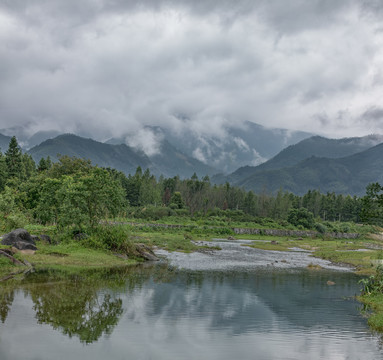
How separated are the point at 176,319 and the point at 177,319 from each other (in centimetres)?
6

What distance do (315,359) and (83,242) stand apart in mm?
31360

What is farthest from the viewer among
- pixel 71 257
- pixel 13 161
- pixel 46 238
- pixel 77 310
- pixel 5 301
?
pixel 13 161

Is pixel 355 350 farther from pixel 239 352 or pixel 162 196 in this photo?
pixel 162 196

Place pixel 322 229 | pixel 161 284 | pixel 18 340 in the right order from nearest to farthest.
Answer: pixel 18 340
pixel 161 284
pixel 322 229

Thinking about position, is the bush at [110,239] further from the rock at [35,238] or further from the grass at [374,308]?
the grass at [374,308]

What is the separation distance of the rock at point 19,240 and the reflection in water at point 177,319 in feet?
22.4

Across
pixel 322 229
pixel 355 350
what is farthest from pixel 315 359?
pixel 322 229

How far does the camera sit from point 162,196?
634 ft

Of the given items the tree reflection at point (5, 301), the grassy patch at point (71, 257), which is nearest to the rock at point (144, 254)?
the grassy patch at point (71, 257)

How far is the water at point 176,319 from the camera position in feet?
59.5

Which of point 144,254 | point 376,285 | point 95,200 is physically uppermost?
point 95,200

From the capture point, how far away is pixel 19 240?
38156 mm

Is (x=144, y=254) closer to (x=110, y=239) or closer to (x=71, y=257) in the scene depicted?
(x=110, y=239)

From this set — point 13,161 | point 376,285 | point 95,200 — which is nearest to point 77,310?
point 376,285
